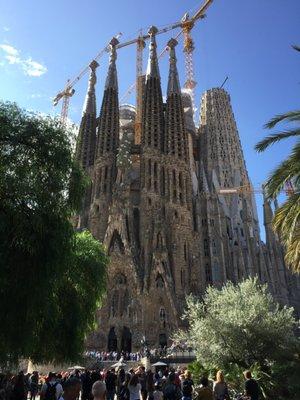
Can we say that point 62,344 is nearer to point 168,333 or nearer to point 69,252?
point 69,252

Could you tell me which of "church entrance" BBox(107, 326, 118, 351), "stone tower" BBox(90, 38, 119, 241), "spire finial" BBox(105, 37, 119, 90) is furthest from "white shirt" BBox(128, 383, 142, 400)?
"spire finial" BBox(105, 37, 119, 90)

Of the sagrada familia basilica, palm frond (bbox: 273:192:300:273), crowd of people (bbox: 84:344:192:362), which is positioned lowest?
crowd of people (bbox: 84:344:192:362)

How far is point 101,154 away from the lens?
47.9 metres

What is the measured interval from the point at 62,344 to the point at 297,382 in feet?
28.3

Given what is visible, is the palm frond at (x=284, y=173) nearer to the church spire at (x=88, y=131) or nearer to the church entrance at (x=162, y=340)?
the church entrance at (x=162, y=340)

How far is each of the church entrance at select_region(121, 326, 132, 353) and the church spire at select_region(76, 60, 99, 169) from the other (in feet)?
69.5

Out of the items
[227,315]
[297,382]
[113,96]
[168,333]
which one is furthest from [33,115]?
[113,96]

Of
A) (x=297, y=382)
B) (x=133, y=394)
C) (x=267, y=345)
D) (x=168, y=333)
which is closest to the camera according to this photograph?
(x=133, y=394)

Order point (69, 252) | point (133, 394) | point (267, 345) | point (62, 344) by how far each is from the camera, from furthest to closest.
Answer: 1. point (267, 345)
2. point (62, 344)
3. point (69, 252)
4. point (133, 394)

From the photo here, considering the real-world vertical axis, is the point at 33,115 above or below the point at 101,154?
below

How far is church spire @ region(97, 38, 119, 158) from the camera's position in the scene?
1912 inches

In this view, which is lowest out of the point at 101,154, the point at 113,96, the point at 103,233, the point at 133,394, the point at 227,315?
the point at 133,394

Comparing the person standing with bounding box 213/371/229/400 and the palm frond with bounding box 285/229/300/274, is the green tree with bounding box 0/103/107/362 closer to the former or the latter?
the person standing with bounding box 213/371/229/400

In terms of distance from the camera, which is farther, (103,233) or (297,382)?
(103,233)
